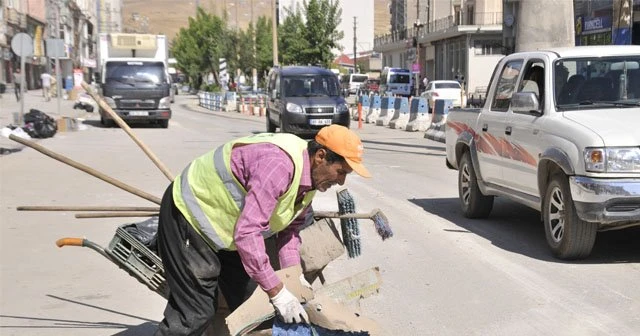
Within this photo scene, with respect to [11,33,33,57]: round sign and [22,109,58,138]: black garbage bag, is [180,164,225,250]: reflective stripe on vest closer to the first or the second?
[22,109,58,138]: black garbage bag

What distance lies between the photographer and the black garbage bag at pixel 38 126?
20.9 m

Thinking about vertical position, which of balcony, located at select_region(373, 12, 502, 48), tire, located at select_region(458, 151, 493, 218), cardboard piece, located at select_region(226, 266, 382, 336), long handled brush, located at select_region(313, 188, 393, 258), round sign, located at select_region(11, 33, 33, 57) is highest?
balcony, located at select_region(373, 12, 502, 48)

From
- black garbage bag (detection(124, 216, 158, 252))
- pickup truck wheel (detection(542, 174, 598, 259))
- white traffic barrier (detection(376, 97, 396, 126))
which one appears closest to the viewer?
black garbage bag (detection(124, 216, 158, 252))

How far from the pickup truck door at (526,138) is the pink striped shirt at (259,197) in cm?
452

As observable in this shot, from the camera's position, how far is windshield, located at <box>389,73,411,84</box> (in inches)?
2168

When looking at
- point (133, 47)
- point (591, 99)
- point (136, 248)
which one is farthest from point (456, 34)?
point (136, 248)

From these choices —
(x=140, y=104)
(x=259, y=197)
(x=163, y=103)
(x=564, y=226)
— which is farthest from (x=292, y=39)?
(x=259, y=197)

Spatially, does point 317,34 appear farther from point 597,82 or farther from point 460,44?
point 597,82

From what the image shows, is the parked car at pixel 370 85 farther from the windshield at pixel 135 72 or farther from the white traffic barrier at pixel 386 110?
the windshield at pixel 135 72

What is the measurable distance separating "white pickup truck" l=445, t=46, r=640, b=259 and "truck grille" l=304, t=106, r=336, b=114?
41.8ft

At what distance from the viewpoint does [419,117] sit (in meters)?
25.2

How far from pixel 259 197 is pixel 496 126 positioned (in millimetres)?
5657

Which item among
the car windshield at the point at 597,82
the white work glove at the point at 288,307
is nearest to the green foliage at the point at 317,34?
the car windshield at the point at 597,82

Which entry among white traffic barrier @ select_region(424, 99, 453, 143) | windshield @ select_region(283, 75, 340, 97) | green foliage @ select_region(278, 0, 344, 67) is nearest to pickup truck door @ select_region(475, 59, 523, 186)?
white traffic barrier @ select_region(424, 99, 453, 143)
